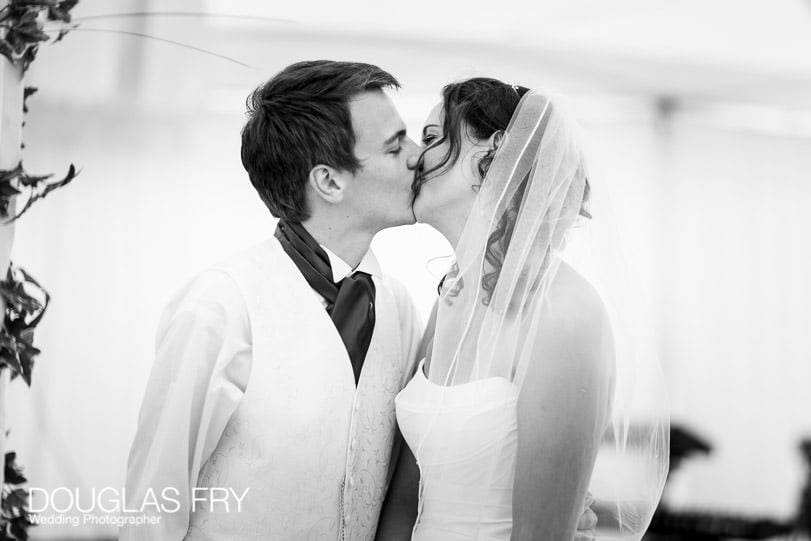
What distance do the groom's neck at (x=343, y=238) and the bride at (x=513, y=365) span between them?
7.3 inches

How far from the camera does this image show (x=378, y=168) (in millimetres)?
2420

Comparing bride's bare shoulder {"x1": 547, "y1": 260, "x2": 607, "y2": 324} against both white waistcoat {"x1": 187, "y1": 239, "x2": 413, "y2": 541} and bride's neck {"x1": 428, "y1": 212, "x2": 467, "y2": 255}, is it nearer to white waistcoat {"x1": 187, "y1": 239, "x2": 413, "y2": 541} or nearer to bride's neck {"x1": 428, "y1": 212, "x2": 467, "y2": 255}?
bride's neck {"x1": 428, "y1": 212, "x2": 467, "y2": 255}

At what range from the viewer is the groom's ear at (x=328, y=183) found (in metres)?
2.41

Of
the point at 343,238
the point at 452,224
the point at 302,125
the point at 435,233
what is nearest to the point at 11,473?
the point at 343,238

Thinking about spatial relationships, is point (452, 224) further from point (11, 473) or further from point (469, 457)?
point (11, 473)

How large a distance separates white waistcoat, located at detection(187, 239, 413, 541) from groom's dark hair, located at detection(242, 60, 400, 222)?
0.86 feet

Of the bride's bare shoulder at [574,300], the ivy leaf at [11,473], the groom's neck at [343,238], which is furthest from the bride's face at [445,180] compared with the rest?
the ivy leaf at [11,473]

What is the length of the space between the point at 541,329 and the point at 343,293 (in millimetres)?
553

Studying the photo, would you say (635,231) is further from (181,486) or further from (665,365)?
(181,486)

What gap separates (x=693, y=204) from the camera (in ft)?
22.5

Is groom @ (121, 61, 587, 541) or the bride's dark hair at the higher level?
the bride's dark hair

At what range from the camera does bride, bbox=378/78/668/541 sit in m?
2.05

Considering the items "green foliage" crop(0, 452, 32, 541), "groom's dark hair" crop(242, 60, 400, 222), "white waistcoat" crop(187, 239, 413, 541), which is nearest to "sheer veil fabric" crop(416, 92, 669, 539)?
"white waistcoat" crop(187, 239, 413, 541)

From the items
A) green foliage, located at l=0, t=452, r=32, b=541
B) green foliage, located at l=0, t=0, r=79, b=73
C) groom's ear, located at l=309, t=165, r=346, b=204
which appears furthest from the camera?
groom's ear, located at l=309, t=165, r=346, b=204
